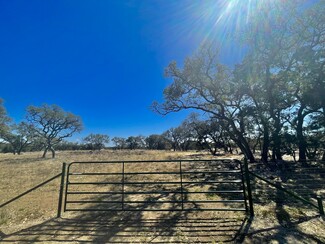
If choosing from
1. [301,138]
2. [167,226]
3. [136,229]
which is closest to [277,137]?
[301,138]

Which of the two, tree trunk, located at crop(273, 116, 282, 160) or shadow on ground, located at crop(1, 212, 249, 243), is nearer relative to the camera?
shadow on ground, located at crop(1, 212, 249, 243)

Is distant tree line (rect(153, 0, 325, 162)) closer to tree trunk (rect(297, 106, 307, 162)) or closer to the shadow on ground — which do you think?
tree trunk (rect(297, 106, 307, 162))

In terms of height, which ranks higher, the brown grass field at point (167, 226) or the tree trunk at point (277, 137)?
the tree trunk at point (277, 137)

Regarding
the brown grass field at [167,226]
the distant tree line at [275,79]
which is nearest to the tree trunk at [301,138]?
the distant tree line at [275,79]

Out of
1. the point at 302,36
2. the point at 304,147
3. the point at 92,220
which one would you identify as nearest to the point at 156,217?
the point at 92,220

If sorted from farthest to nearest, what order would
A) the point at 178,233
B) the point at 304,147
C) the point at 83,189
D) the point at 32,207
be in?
the point at 304,147 < the point at 83,189 < the point at 32,207 < the point at 178,233

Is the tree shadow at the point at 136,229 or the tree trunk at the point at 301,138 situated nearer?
the tree shadow at the point at 136,229

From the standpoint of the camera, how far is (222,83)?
48.2 feet

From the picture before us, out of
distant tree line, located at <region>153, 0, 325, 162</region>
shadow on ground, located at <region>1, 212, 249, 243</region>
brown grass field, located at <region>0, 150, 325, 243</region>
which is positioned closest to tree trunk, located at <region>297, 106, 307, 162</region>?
distant tree line, located at <region>153, 0, 325, 162</region>

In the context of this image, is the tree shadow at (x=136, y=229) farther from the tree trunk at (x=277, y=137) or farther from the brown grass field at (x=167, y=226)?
the tree trunk at (x=277, y=137)

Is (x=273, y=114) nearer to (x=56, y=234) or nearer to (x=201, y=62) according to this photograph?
(x=201, y=62)

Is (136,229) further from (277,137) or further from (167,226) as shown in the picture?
(277,137)

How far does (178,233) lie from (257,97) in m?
14.4

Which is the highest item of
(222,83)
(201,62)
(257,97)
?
(201,62)
